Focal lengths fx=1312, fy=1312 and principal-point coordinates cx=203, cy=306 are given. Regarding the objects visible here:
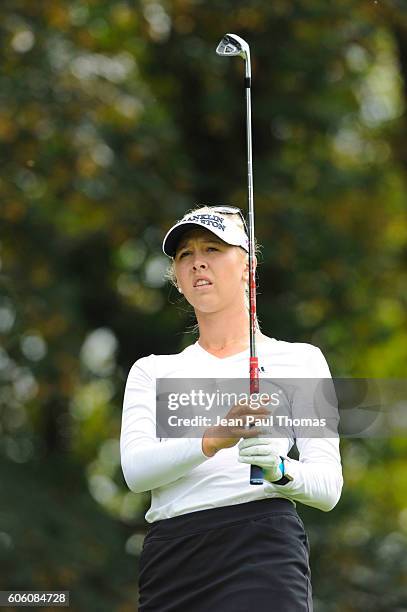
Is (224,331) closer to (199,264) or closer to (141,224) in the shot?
(199,264)

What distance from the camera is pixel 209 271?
262 centimetres

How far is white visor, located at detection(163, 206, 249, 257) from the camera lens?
8.60 ft

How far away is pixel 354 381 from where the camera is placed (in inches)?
112

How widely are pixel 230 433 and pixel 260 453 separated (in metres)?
0.07

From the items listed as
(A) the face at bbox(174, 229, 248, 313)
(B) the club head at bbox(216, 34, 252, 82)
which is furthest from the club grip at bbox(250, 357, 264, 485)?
(B) the club head at bbox(216, 34, 252, 82)

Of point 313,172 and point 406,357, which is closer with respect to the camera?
point 313,172

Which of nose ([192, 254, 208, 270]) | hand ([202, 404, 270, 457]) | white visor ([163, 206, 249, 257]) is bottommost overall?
hand ([202, 404, 270, 457])

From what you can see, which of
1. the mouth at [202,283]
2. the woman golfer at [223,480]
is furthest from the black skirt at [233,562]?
the mouth at [202,283]

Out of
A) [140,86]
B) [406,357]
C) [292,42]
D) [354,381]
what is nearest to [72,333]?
[140,86]

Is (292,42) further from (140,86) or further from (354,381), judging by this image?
(354,381)

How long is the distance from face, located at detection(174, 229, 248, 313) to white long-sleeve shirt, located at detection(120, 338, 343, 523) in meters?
0.10

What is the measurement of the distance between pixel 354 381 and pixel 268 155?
26.6 feet

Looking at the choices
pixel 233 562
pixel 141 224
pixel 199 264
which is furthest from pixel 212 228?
pixel 141 224

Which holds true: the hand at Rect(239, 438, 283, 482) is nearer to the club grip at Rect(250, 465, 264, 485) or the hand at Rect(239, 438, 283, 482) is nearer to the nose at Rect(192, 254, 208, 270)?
the club grip at Rect(250, 465, 264, 485)
